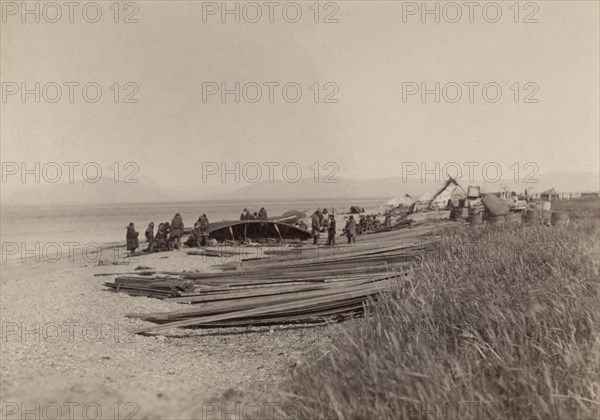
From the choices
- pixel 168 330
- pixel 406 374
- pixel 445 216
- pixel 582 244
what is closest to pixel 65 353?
pixel 168 330

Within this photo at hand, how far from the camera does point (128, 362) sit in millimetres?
6098

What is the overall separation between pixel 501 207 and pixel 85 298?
451 inches

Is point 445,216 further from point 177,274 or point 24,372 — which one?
point 24,372

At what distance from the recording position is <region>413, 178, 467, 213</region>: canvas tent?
2884 centimetres

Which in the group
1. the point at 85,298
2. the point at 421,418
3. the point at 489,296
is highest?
the point at 489,296

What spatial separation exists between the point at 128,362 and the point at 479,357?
4556 mm

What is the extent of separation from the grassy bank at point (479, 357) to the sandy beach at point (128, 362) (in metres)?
1.16

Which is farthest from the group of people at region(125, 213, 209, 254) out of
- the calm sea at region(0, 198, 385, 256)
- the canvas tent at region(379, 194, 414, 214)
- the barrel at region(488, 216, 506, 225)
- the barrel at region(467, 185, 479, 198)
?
the canvas tent at region(379, 194, 414, 214)

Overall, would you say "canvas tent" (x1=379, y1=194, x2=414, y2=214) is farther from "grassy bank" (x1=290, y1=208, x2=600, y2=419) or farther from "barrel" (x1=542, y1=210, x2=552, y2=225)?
"grassy bank" (x1=290, y1=208, x2=600, y2=419)

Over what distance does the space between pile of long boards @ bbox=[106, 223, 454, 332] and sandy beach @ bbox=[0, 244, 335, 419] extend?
26 cm

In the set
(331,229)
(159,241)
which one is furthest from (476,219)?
(159,241)

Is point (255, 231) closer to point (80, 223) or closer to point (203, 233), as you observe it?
point (203, 233)

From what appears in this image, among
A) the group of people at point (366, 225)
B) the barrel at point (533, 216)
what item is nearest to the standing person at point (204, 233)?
the group of people at point (366, 225)

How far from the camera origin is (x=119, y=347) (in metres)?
6.72
